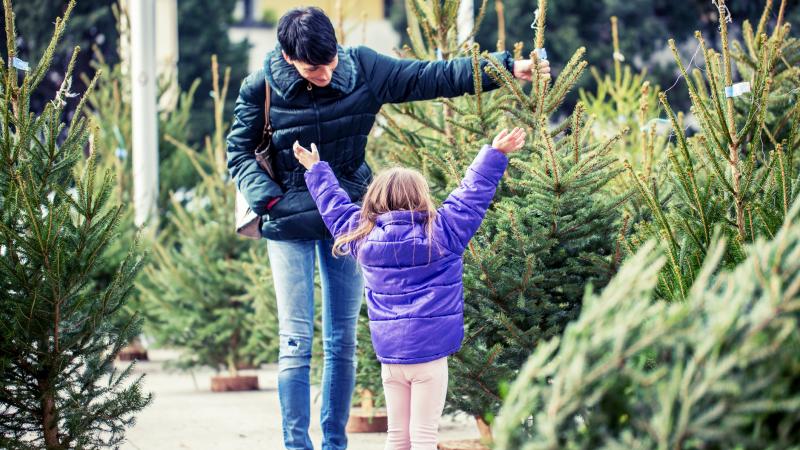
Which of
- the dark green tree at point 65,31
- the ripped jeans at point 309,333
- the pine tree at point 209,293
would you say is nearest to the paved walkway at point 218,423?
the pine tree at point 209,293

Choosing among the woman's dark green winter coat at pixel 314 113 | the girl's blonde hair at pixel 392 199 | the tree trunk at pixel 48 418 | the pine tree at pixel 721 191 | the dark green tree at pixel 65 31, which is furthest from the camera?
the dark green tree at pixel 65 31

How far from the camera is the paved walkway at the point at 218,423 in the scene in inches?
219

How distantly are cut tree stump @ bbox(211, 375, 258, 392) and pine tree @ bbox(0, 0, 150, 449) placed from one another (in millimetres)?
3565

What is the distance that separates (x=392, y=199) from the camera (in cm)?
398

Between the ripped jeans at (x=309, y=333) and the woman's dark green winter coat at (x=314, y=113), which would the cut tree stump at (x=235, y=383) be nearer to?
the ripped jeans at (x=309, y=333)

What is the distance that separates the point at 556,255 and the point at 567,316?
241 mm

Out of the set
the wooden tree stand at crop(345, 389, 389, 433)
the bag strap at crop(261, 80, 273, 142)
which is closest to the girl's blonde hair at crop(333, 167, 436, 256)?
the bag strap at crop(261, 80, 273, 142)

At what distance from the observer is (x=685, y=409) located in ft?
7.04

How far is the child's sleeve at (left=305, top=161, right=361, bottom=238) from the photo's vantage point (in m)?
4.07

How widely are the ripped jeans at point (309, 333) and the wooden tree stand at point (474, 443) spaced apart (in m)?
0.63

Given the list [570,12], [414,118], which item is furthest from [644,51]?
[414,118]

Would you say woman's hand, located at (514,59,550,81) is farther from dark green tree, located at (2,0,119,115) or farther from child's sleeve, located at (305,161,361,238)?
dark green tree, located at (2,0,119,115)

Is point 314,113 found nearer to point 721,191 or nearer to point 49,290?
point 49,290

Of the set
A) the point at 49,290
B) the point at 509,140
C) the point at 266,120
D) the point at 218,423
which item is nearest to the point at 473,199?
the point at 509,140
